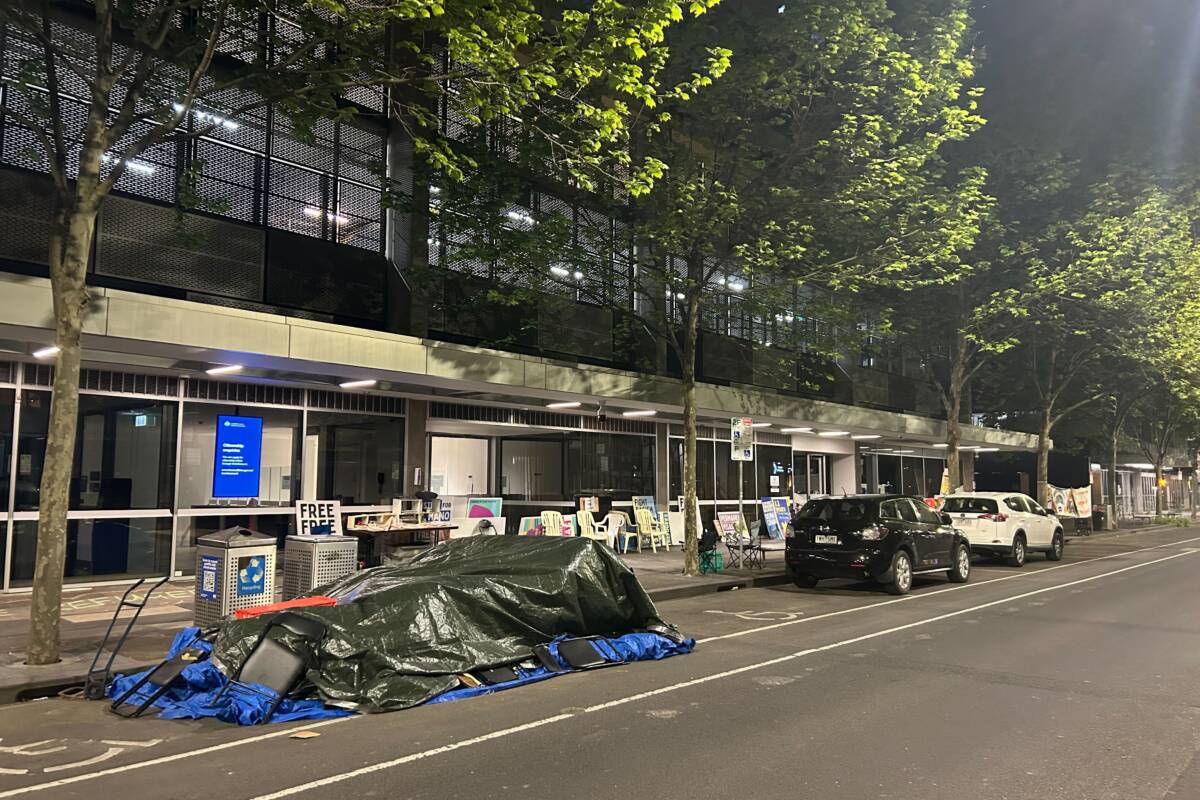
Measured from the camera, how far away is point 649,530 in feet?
65.8

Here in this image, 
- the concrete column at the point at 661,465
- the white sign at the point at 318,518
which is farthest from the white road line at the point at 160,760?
the concrete column at the point at 661,465

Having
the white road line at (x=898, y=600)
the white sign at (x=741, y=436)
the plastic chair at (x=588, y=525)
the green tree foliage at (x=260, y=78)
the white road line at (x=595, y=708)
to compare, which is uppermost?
the green tree foliage at (x=260, y=78)

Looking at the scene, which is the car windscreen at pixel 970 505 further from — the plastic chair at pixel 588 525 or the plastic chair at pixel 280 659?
the plastic chair at pixel 280 659

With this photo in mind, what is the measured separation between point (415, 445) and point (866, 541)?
28.6 feet

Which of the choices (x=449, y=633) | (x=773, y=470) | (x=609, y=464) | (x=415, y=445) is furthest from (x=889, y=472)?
(x=449, y=633)

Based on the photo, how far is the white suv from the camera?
19297 mm

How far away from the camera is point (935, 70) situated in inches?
583

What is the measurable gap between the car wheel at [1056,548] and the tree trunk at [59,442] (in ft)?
68.8

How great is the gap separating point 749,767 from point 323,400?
12.1m

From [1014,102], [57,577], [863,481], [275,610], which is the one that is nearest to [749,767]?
[275,610]

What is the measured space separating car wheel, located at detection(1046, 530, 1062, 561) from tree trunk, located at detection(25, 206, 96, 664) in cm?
2096

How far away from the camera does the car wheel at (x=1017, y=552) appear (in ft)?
63.6

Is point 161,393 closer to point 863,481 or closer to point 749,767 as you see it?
point 749,767

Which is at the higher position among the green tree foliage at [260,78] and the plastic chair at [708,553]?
the green tree foliage at [260,78]
